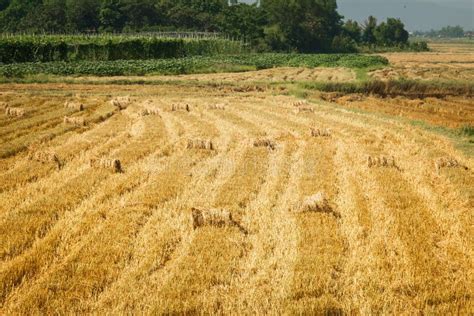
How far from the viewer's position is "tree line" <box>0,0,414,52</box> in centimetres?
13500

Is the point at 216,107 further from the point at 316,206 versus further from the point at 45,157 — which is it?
the point at 316,206

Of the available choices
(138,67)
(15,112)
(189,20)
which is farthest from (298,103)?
(189,20)

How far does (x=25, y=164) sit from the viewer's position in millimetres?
15336

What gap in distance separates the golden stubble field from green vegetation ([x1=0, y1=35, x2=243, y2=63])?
55464 mm

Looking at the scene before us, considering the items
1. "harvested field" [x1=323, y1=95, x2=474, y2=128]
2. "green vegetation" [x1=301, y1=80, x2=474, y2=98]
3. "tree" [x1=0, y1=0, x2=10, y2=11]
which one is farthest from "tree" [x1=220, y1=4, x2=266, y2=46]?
"harvested field" [x1=323, y1=95, x2=474, y2=128]

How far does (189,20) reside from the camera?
168750mm

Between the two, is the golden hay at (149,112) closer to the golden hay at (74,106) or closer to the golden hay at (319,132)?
the golden hay at (74,106)

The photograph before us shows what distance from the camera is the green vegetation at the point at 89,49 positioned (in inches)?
2832

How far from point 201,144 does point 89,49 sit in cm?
6527

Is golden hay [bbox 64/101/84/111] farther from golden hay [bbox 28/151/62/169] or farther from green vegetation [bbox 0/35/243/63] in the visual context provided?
green vegetation [bbox 0/35/243/63]

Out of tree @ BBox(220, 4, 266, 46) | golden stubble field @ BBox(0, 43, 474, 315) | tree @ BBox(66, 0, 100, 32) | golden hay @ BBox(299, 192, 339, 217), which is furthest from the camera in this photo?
tree @ BBox(66, 0, 100, 32)

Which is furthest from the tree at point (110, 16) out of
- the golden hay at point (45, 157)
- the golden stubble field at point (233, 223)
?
the golden hay at point (45, 157)

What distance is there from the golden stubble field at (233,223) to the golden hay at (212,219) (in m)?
0.03

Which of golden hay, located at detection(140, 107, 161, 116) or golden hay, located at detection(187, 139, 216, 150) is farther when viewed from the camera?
golden hay, located at detection(140, 107, 161, 116)
